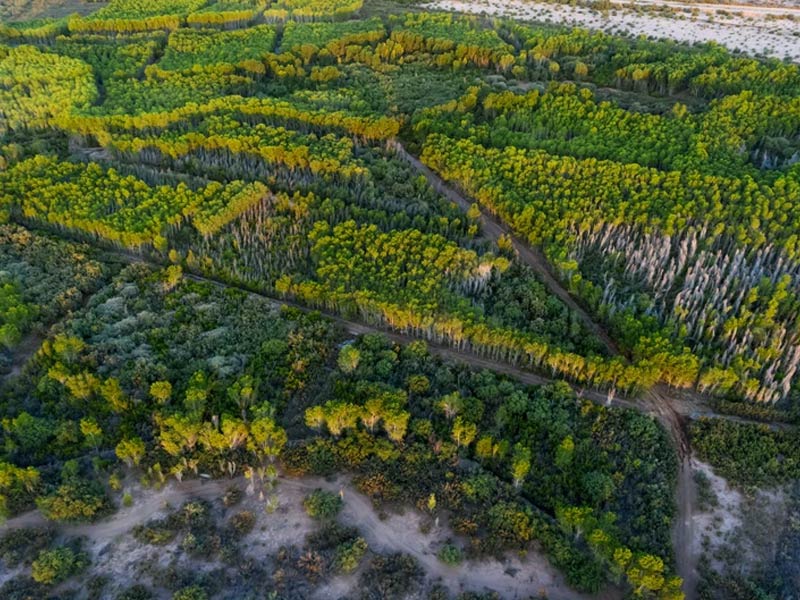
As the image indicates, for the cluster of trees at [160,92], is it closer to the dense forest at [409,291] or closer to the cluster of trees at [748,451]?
the dense forest at [409,291]

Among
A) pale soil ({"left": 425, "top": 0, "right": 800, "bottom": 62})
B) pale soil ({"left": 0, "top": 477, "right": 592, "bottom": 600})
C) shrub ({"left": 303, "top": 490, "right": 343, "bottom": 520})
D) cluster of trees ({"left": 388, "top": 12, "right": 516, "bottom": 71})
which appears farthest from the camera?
pale soil ({"left": 425, "top": 0, "right": 800, "bottom": 62})

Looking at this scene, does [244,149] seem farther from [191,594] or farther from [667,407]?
[667,407]

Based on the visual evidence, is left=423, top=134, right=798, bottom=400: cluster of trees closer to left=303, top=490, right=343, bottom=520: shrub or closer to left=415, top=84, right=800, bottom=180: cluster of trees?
left=415, top=84, right=800, bottom=180: cluster of trees

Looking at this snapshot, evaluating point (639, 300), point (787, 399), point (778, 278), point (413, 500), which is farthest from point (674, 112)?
point (413, 500)

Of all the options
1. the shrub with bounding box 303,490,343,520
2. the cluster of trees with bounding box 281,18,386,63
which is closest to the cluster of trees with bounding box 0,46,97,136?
the cluster of trees with bounding box 281,18,386,63

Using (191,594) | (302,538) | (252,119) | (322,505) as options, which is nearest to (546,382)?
(322,505)

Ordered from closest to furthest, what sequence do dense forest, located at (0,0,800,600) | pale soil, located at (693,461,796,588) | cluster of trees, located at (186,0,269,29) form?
pale soil, located at (693,461,796,588), dense forest, located at (0,0,800,600), cluster of trees, located at (186,0,269,29)
